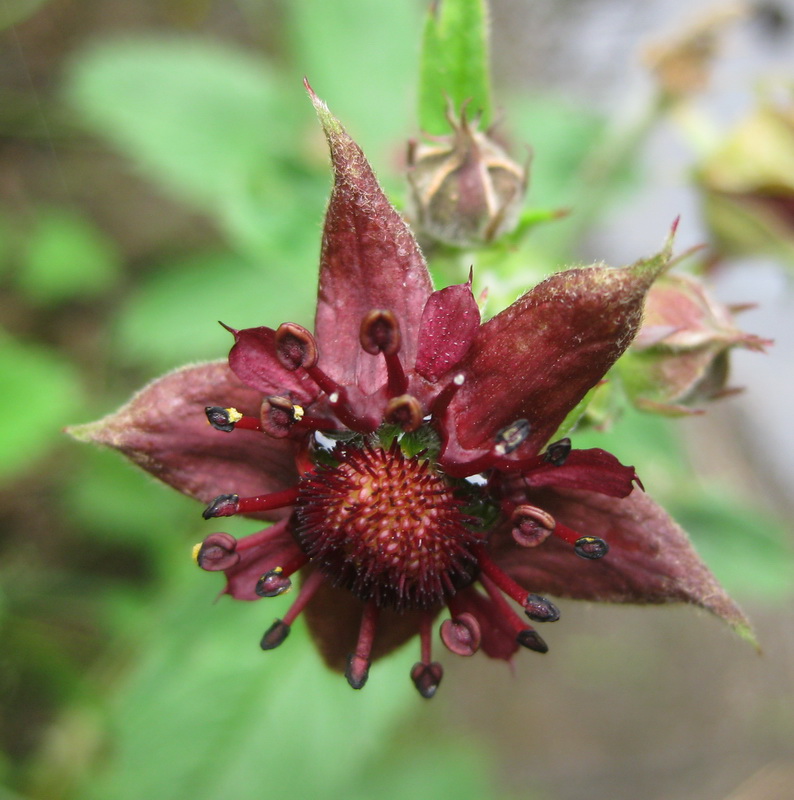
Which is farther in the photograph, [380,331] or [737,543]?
[737,543]

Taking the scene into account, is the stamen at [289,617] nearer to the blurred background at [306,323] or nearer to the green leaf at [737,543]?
the blurred background at [306,323]

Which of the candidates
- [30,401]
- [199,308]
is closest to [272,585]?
[30,401]

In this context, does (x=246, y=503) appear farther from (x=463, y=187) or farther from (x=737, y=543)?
(x=737, y=543)

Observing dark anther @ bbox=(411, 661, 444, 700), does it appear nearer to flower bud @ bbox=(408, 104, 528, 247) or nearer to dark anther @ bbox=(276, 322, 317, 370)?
dark anther @ bbox=(276, 322, 317, 370)

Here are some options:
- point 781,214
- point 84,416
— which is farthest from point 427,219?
point 84,416

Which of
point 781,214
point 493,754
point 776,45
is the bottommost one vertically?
point 493,754

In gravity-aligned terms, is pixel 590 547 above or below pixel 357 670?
above

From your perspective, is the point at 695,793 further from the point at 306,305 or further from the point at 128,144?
the point at 128,144
